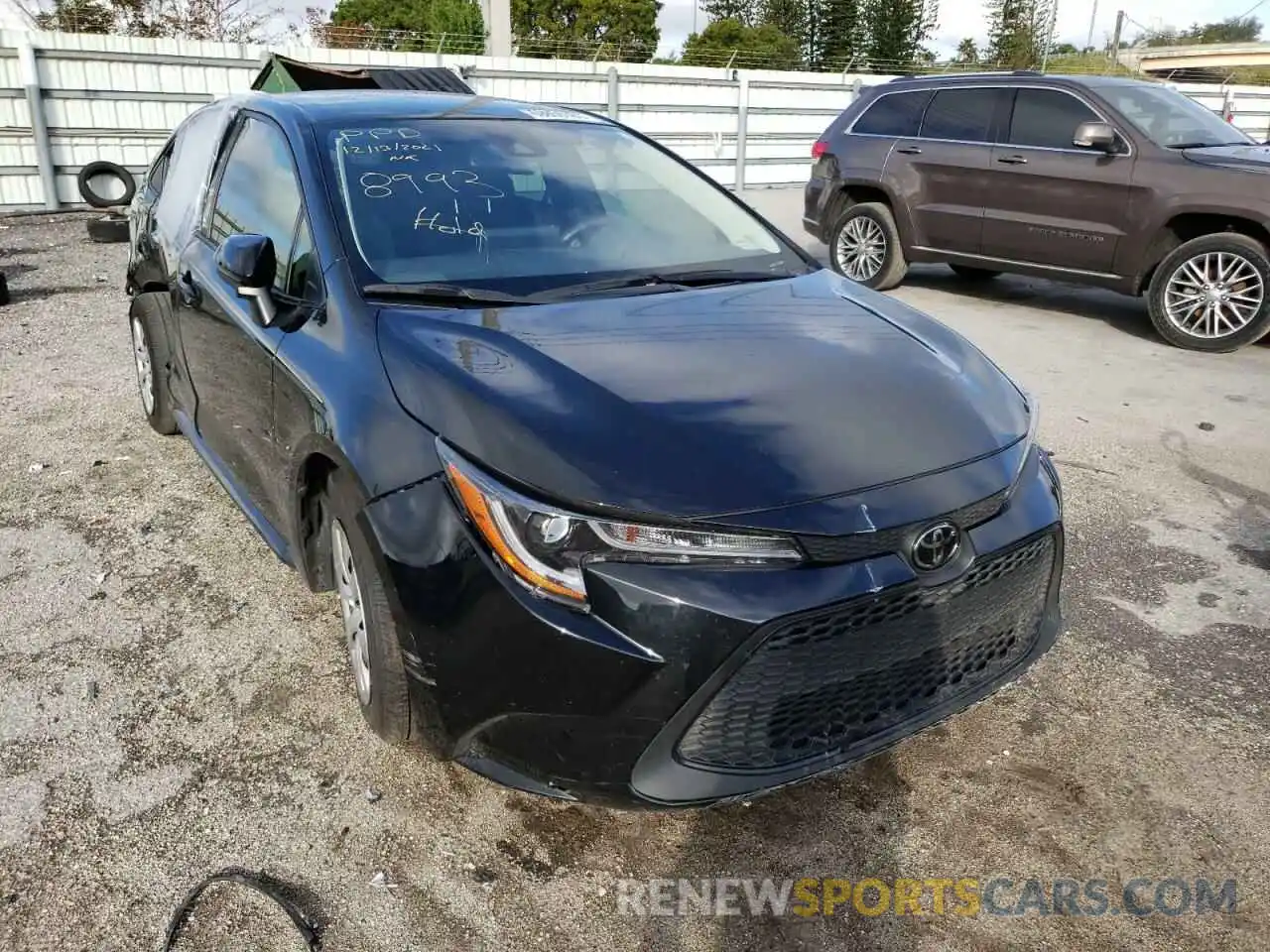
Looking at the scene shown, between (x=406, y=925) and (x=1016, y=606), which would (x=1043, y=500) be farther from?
(x=406, y=925)

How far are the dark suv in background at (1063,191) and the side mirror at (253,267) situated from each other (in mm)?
5605

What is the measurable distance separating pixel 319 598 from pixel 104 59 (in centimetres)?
1226

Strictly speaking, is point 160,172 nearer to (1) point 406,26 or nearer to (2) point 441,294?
(2) point 441,294

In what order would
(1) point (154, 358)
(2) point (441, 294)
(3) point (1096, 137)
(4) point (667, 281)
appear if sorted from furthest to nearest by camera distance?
(3) point (1096, 137), (1) point (154, 358), (4) point (667, 281), (2) point (441, 294)

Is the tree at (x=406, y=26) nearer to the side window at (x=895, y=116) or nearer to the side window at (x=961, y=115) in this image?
the side window at (x=895, y=116)

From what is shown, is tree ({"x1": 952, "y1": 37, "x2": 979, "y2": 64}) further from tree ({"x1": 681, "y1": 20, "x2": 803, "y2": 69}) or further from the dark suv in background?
the dark suv in background

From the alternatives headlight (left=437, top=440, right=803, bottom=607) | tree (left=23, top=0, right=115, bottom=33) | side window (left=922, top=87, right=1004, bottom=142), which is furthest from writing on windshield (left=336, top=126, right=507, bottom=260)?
tree (left=23, top=0, right=115, bottom=33)

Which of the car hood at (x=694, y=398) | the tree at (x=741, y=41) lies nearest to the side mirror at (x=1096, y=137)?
the car hood at (x=694, y=398)

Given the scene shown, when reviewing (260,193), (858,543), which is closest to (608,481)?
(858,543)

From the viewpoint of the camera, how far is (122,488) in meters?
4.41

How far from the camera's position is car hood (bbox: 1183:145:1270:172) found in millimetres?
6668

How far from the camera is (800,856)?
7.73 feet

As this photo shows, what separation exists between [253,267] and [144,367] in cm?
242

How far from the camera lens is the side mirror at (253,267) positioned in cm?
286
